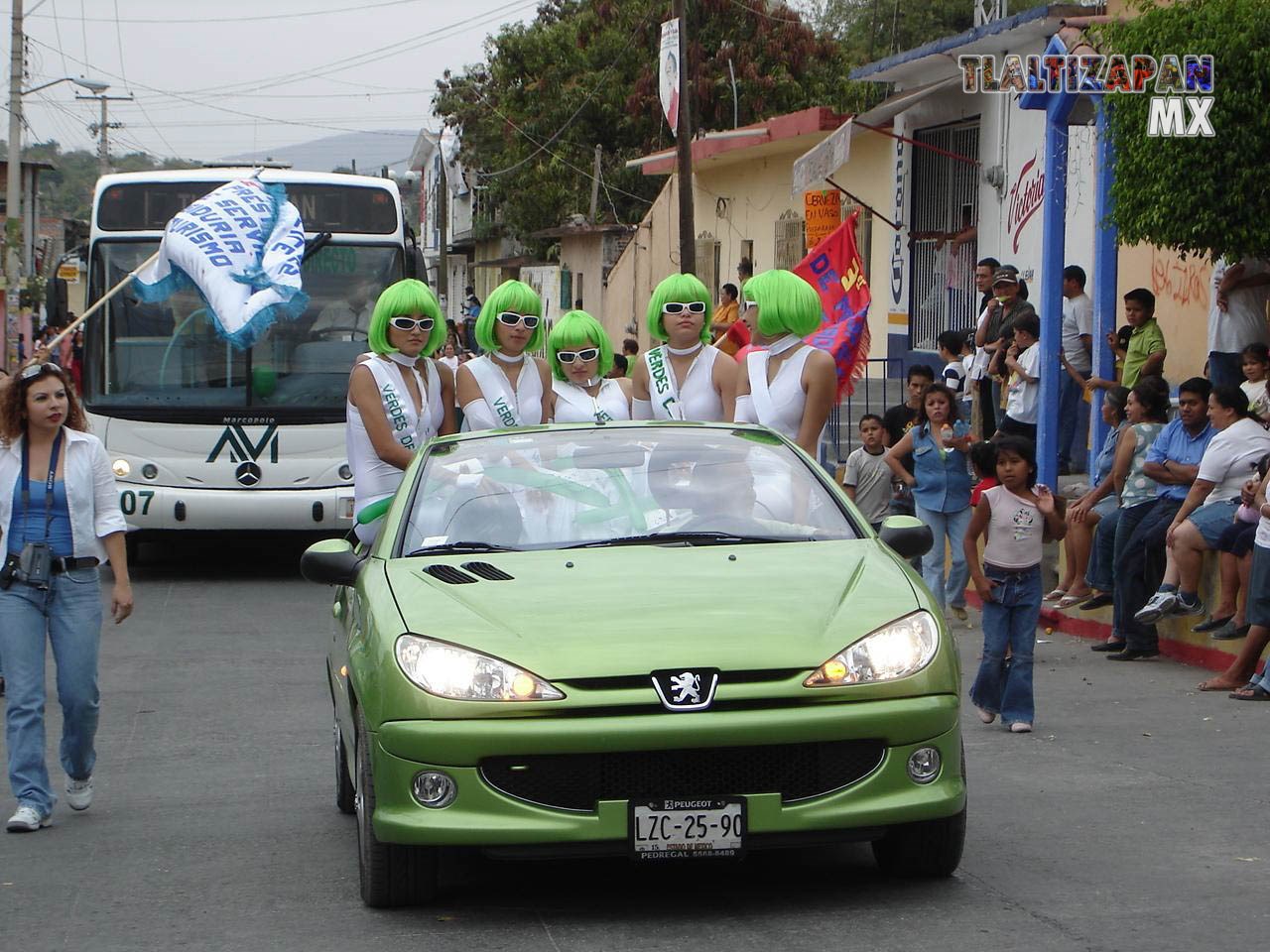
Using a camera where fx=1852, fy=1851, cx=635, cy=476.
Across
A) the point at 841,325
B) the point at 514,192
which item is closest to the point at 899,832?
the point at 841,325

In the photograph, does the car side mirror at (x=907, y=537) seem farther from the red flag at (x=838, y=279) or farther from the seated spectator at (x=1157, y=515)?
the red flag at (x=838, y=279)

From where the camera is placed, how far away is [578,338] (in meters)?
9.00

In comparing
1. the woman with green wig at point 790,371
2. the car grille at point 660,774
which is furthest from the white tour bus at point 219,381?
the car grille at point 660,774

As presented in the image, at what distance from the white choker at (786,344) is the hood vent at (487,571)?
3000 millimetres

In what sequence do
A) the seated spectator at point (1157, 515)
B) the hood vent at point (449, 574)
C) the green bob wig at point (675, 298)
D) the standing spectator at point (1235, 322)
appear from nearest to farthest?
the hood vent at point (449, 574) → the green bob wig at point (675, 298) → the seated spectator at point (1157, 515) → the standing spectator at point (1235, 322)

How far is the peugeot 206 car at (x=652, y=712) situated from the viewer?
5156 mm

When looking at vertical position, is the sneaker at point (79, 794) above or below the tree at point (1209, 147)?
below

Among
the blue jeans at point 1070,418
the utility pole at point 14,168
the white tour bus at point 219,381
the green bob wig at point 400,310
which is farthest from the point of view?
the utility pole at point 14,168

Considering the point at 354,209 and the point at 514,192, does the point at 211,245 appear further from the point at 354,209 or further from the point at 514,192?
the point at 514,192

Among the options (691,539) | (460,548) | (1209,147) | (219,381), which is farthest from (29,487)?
(1209,147)

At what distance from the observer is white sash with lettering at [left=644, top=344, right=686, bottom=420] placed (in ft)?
29.4

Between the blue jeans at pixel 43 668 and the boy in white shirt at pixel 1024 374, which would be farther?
the boy in white shirt at pixel 1024 374

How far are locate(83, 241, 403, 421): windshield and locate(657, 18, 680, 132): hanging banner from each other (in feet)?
41.4

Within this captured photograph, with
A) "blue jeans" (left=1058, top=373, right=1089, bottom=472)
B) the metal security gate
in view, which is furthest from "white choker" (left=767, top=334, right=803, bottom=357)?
the metal security gate
